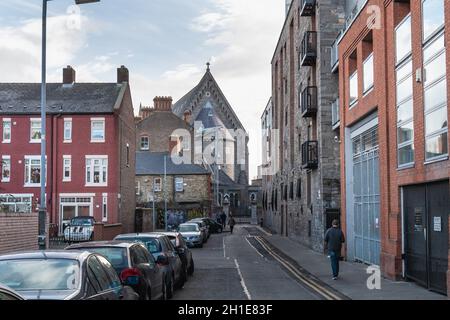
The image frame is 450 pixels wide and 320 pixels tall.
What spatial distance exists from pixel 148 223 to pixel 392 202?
131 feet

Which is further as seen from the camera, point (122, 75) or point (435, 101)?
point (122, 75)

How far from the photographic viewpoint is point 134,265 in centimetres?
1202

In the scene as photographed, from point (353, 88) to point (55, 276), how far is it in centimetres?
1933

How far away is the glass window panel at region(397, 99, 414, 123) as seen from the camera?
17538 millimetres

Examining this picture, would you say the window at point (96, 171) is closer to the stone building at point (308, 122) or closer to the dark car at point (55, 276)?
the stone building at point (308, 122)

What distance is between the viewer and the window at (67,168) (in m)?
47.5

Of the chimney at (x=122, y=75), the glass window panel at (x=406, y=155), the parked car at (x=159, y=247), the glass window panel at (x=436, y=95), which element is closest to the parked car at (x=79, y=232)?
the parked car at (x=159, y=247)

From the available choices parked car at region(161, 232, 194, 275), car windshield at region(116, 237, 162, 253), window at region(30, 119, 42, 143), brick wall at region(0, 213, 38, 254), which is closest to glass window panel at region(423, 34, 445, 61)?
car windshield at region(116, 237, 162, 253)

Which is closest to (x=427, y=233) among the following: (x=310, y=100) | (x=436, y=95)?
(x=436, y=95)

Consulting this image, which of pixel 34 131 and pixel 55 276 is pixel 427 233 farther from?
pixel 34 131

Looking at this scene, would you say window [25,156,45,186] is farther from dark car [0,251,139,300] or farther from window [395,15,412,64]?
dark car [0,251,139,300]
